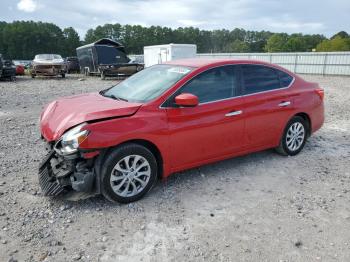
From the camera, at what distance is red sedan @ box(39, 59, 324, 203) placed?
3.62 metres

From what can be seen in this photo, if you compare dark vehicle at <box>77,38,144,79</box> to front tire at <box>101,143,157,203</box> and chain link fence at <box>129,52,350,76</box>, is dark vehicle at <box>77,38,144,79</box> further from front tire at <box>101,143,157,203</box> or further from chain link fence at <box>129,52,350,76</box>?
front tire at <box>101,143,157,203</box>

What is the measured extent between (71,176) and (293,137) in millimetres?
3676

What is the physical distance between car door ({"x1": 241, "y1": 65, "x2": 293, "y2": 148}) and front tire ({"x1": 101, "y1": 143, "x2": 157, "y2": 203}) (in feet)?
5.44

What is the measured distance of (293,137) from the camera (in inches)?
215

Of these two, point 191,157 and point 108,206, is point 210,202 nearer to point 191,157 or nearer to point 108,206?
point 191,157

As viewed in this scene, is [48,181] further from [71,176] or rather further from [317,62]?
[317,62]

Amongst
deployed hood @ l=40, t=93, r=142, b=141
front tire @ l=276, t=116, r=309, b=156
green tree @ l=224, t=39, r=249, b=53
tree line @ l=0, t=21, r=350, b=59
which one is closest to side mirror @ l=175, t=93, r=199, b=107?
deployed hood @ l=40, t=93, r=142, b=141

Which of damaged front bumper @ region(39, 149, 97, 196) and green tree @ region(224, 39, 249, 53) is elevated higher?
green tree @ region(224, 39, 249, 53)

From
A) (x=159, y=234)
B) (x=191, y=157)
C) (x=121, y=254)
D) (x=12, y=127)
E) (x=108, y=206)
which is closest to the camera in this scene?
(x=121, y=254)

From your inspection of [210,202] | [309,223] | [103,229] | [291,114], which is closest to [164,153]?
[210,202]

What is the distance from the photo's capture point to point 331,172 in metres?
4.92

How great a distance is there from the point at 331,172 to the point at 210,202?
2.19 m

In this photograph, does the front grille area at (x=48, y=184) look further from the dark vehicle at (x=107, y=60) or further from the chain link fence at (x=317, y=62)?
the chain link fence at (x=317, y=62)

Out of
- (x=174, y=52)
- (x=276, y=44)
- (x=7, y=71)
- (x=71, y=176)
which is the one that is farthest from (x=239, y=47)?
(x=71, y=176)
